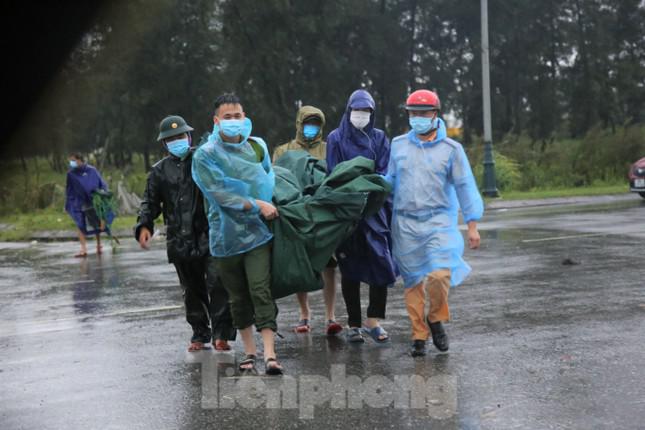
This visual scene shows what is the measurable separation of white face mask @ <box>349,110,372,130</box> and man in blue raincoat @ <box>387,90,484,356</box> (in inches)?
21.9

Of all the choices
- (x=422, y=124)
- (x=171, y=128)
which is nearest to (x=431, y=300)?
(x=422, y=124)

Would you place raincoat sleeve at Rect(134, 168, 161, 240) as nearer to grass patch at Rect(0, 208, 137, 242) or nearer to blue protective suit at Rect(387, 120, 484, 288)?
blue protective suit at Rect(387, 120, 484, 288)

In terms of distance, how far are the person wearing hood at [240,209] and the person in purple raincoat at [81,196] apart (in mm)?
10127

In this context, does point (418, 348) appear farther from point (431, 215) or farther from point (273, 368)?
point (273, 368)

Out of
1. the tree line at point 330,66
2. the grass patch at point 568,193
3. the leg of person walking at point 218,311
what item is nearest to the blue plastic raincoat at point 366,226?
the leg of person walking at point 218,311

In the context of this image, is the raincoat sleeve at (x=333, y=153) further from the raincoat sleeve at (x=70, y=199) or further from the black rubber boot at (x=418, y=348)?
the raincoat sleeve at (x=70, y=199)

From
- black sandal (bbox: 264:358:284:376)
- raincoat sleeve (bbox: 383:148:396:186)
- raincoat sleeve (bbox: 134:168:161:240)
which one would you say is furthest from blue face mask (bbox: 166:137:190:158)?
black sandal (bbox: 264:358:284:376)

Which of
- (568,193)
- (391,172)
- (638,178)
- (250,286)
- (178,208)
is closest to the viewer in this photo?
(250,286)

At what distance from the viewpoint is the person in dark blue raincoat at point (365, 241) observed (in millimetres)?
7113

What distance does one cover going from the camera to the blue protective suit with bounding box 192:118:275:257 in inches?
245

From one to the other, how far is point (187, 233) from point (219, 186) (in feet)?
3.35

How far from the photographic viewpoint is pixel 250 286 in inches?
247

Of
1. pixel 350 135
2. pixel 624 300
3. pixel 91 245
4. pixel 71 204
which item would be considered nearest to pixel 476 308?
pixel 624 300

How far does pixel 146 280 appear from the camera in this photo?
1169 cm
